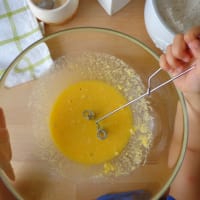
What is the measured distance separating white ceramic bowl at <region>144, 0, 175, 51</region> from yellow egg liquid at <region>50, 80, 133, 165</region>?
13 cm

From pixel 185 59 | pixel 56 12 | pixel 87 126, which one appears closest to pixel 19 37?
pixel 56 12

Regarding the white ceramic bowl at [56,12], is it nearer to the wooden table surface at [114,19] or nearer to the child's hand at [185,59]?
the wooden table surface at [114,19]

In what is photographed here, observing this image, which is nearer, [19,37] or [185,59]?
[185,59]

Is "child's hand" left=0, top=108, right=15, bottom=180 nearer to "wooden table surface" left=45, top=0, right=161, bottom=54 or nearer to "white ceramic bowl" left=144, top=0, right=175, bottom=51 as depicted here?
"wooden table surface" left=45, top=0, right=161, bottom=54

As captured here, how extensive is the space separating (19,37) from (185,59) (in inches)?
12.9

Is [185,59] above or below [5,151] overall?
above

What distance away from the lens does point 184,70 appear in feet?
1.90

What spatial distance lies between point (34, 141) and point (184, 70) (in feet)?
1.03

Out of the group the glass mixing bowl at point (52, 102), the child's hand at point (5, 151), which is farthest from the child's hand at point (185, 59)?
the child's hand at point (5, 151)

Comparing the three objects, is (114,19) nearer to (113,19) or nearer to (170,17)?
(113,19)

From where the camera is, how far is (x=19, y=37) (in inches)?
28.0

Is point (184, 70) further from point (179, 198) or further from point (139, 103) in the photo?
point (179, 198)

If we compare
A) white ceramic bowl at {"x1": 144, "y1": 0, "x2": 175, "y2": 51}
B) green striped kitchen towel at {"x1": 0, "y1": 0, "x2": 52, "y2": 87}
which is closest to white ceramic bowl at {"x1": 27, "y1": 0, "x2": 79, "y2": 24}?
green striped kitchen towel at {"x1": 0, "y1": 0, "x2": 52, "y2": 87}

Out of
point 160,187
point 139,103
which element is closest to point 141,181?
point 160,187
